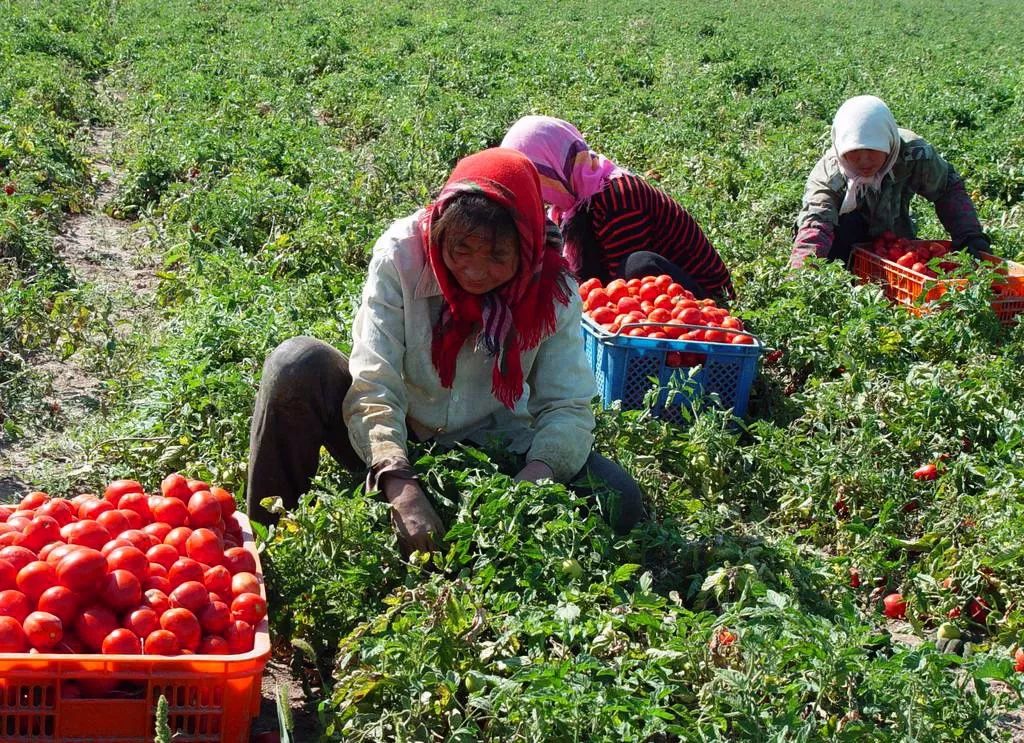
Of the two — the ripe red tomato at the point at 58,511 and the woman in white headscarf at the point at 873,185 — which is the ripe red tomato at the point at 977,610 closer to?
the woman in white headscarf at the point at 873,185

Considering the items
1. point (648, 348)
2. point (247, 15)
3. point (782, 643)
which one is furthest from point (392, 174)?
point (247, 15)

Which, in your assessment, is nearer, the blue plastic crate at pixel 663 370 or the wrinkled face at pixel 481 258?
the wrinkled face at pixel 481 258

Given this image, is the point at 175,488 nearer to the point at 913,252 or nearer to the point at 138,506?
the point at 138,506

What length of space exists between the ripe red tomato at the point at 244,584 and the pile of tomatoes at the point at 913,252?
12.6 ft

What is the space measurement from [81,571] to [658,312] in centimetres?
282

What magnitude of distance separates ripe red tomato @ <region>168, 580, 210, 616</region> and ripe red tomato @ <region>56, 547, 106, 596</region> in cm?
16

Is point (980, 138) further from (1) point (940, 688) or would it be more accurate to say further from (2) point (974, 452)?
(1) point (940, 688)

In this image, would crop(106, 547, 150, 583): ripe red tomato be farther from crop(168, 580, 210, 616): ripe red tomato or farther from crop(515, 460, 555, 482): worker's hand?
crop(515, 460, 555, 482): worker's hand

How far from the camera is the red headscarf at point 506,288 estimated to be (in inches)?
128

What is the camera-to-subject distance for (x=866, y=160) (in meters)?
5.93

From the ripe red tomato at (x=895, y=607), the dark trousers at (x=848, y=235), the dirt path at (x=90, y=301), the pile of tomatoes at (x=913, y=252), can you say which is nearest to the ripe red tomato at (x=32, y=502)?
the dirt path at (x=90, y=301)

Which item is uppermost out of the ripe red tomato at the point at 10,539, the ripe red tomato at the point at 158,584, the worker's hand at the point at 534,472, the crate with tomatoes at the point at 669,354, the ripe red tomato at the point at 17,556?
the ripe red tomato at the point at 17,556

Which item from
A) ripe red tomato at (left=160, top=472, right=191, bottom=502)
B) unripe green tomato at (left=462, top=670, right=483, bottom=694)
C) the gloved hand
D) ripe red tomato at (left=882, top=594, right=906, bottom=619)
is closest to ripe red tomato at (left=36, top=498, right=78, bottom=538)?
ripe red tomato at (left=160, top=472, right=191, bottom=502)

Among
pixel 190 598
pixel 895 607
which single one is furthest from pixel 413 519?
pixel 895 607
